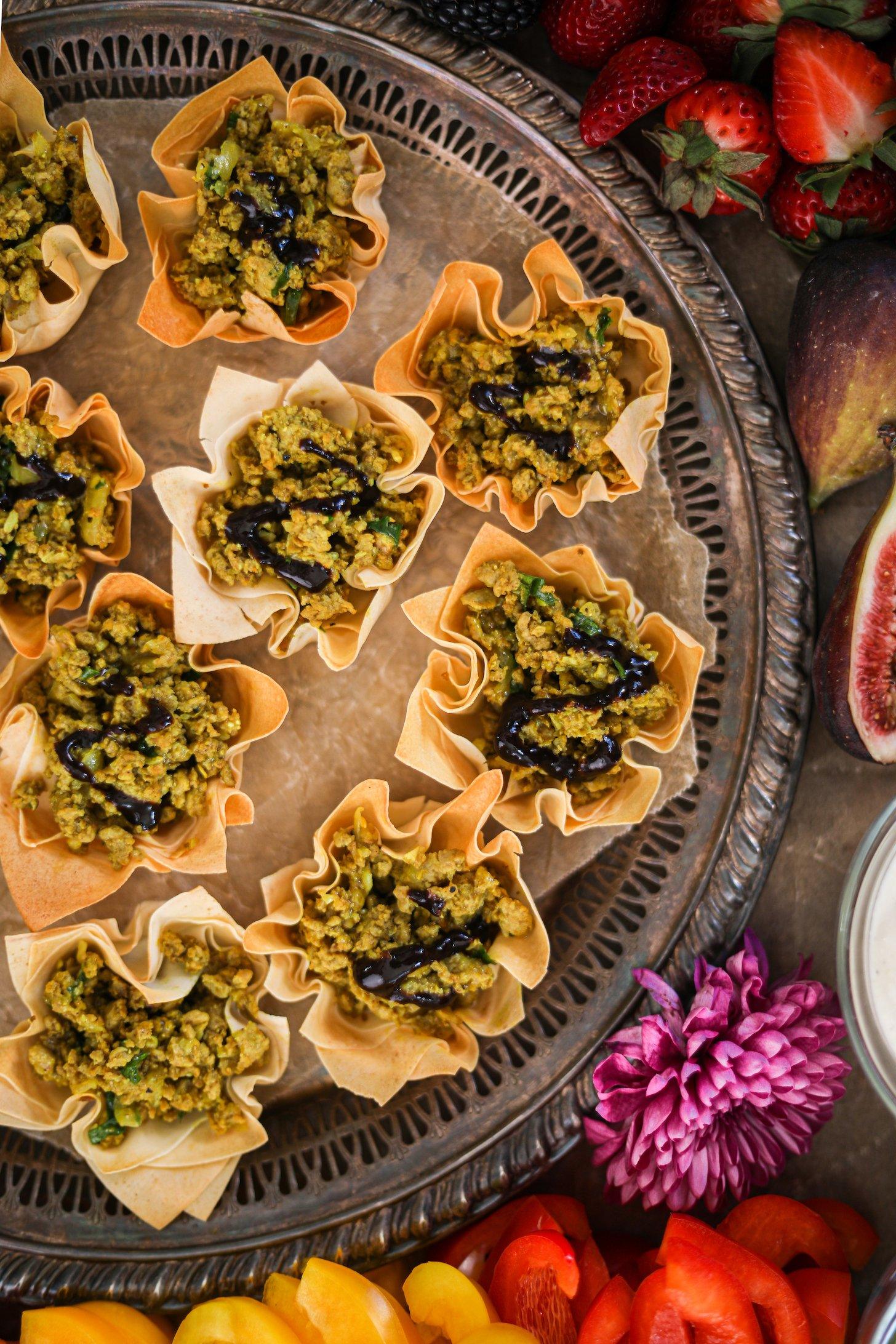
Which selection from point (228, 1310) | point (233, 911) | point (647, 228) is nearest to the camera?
point (228, 1310)

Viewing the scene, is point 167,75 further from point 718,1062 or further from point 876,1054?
point 876,1054

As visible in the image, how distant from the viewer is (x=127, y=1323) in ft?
8.39

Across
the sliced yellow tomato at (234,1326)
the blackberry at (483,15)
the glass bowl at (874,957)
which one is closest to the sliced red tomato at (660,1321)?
the glass bowl at (874,957)

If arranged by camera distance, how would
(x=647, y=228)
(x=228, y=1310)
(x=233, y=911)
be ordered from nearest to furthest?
(x=228, y=1310) < (x=647, y=228) < (x=233, y=911)

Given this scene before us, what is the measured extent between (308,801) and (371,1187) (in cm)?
99

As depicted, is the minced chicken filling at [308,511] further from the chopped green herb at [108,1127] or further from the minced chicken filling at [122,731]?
the chopped green herb at [108,1127]

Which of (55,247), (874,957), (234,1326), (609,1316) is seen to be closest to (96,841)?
(234,1326)

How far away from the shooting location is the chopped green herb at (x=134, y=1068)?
8.39ft

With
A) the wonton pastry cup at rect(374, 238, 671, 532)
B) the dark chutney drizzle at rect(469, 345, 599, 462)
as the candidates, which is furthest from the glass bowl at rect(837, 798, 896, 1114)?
the dark chutney drizzle at rect(469, 345, 599, 462)

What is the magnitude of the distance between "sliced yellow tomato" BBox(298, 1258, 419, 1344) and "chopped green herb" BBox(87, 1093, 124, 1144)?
0.58m

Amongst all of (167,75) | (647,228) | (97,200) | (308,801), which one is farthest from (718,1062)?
(167,75)

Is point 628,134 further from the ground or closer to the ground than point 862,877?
further from the ground

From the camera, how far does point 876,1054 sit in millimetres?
2451

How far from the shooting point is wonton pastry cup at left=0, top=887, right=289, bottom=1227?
8.43 feet
